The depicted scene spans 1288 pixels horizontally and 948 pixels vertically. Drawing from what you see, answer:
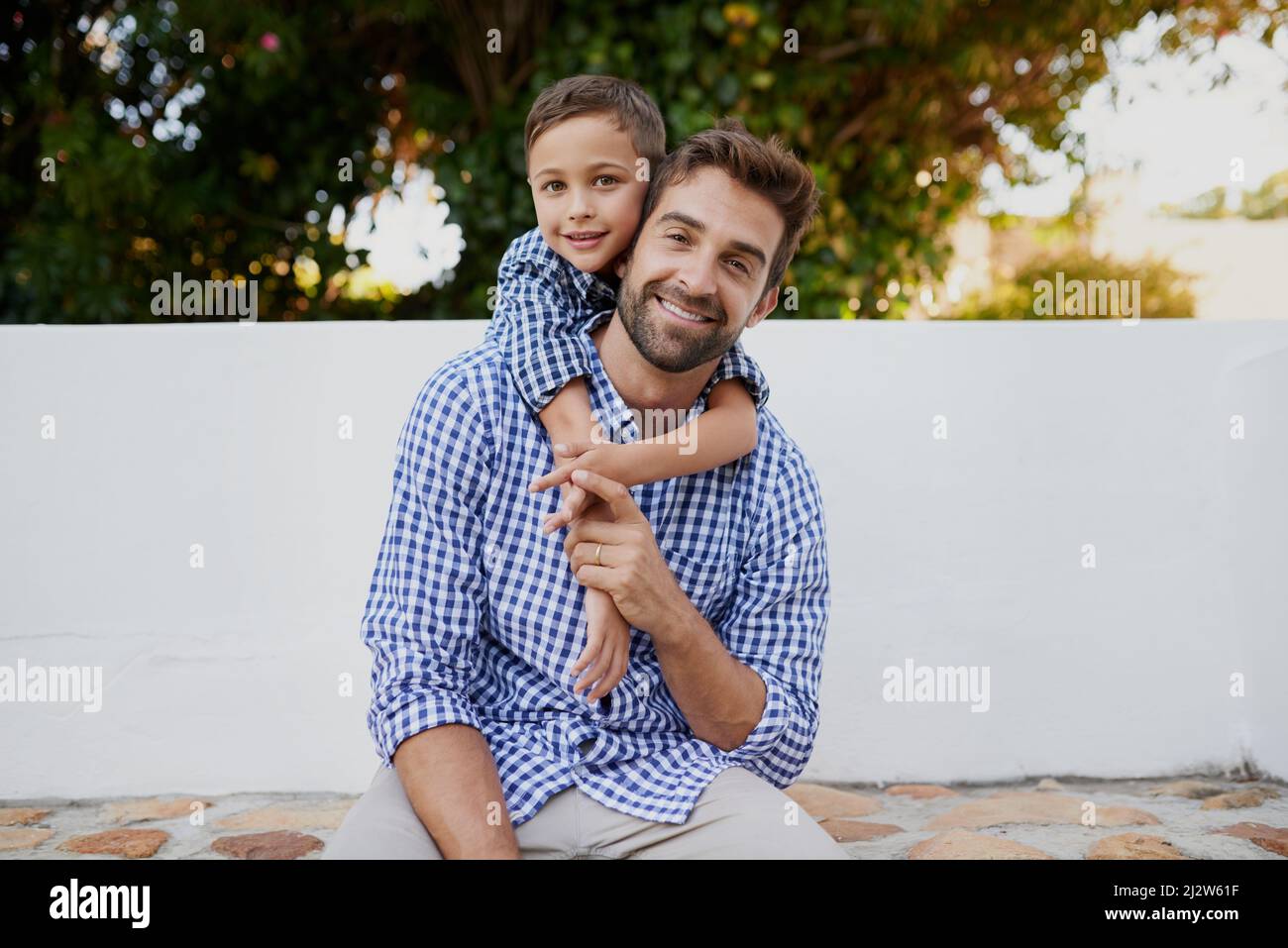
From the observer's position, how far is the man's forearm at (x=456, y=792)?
1.80 m

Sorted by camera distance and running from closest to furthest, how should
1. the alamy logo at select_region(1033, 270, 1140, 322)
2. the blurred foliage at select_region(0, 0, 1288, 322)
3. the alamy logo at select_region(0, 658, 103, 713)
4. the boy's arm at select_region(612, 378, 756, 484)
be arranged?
the boy's arm at select_region(612, 378, 756, 484), the alamy logo at select_region(0, 658, 103, 713), the blurred foliage at select_region(0, 0, 1288, 322), the alamy logo at select_region(1033, 270, 1140, 322)

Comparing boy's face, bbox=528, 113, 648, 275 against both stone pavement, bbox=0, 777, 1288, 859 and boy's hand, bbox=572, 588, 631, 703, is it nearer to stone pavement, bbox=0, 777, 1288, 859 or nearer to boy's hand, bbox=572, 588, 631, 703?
boy's hand, bbox=572, 588, 631, 703

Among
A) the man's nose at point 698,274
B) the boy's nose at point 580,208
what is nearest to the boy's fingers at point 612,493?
the man's nose at point 698,274

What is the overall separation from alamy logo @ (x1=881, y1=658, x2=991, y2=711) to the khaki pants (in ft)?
5.08

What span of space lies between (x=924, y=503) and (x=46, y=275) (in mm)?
3735

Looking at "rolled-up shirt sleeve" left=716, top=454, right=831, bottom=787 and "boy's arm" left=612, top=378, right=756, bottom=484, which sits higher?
"boy's arm" left=612, top=378, right=756, bottom=484

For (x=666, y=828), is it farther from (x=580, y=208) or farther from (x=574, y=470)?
(x=580, y=208)

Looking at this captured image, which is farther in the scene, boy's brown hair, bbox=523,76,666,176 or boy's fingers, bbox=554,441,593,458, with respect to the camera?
boy's brown hair, bbox=523,76,666,176

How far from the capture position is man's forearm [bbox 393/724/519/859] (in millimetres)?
1800

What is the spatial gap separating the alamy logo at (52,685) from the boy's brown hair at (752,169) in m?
2.10

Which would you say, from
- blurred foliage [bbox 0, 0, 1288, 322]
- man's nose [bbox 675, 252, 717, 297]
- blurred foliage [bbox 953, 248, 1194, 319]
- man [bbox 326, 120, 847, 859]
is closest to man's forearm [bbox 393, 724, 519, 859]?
man [bbox 326, 120, 847, 859]

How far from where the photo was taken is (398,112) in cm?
609
